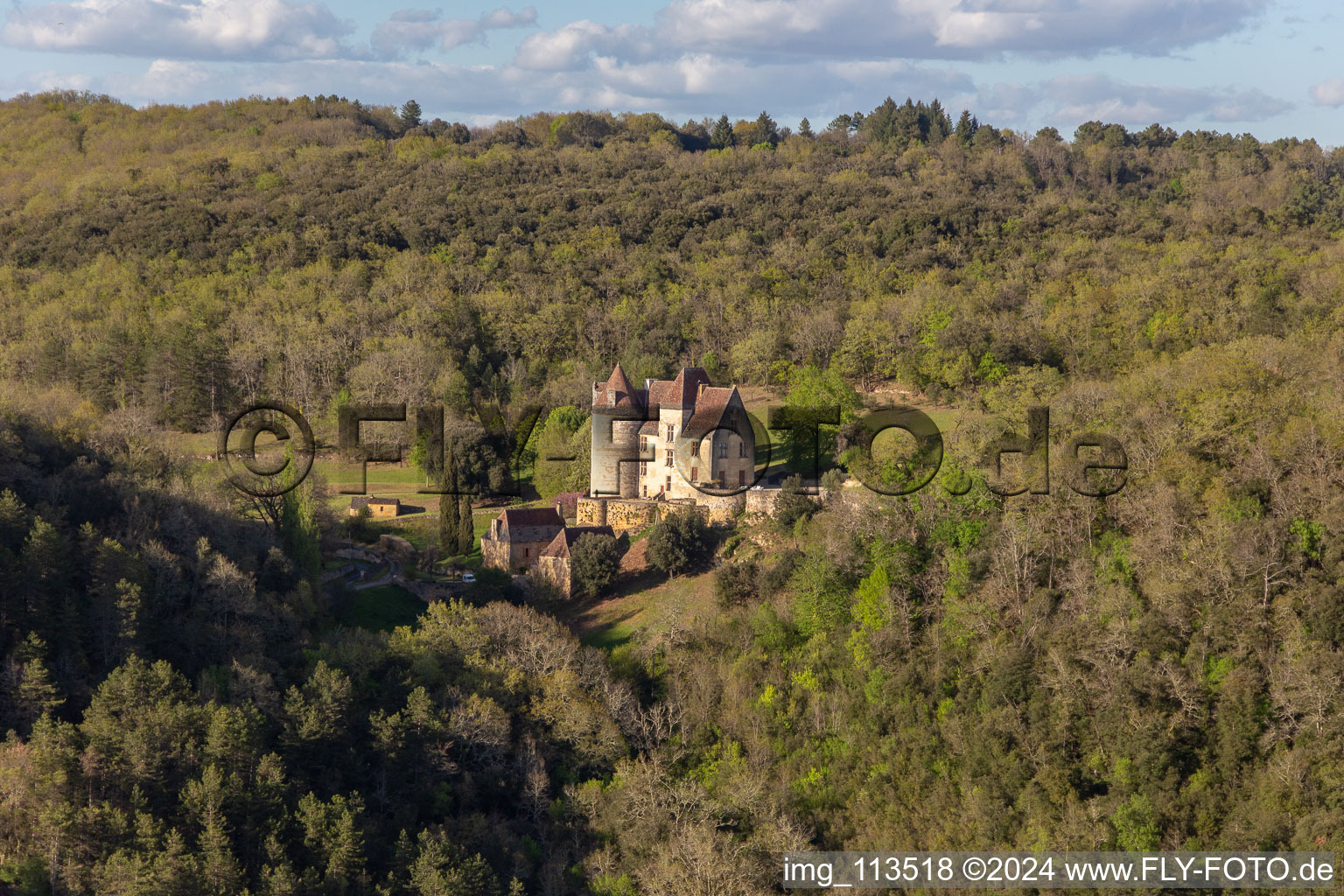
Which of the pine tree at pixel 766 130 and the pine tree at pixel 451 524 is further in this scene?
the pine tree at pixel 766 130

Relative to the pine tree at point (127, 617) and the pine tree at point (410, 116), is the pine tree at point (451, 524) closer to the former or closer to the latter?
the pine tree at point (127, 617)

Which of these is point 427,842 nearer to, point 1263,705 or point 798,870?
point 798,870

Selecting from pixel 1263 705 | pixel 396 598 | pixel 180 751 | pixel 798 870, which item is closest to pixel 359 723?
pixel 180 751

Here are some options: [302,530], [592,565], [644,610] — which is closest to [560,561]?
[592,565]

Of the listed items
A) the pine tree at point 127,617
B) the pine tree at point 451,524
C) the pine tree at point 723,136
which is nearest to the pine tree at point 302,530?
the pine tree at point 451,524

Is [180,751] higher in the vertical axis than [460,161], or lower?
lower
